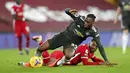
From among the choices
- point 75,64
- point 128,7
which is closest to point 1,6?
point 128,7

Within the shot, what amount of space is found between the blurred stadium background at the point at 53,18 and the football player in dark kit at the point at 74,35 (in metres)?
13.9

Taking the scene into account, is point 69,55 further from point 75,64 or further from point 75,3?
point 75,3

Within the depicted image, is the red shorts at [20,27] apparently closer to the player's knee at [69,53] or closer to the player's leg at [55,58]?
the player's leg at [55,58]

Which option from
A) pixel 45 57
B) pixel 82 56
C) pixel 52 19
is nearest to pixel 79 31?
pixel 82 56

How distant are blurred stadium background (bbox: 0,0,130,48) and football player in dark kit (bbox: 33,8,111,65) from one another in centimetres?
1387

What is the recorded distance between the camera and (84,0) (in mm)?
33531

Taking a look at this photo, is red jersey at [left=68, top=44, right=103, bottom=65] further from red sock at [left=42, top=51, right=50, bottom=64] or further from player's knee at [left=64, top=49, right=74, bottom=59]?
red sock at [left=42, top=51, right=50, bottom=64]

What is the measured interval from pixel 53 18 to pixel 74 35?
1780 cm

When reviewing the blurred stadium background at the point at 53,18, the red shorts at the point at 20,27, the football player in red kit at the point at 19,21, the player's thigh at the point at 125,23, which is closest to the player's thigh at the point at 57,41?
the player's thigh at the point at 125,23

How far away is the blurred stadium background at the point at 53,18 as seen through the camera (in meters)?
29.6

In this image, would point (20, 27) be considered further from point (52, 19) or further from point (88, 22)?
point (88, 22)

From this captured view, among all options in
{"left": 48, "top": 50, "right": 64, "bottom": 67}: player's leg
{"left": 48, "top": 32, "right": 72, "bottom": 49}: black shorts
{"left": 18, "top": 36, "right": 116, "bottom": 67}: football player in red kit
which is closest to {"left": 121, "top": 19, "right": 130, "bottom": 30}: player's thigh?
{"left": 18, "top": 36, "right": 116, "bottom": 67}: football player in red kit

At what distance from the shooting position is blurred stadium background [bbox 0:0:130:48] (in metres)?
29.6

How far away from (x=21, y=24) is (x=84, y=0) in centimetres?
1102
